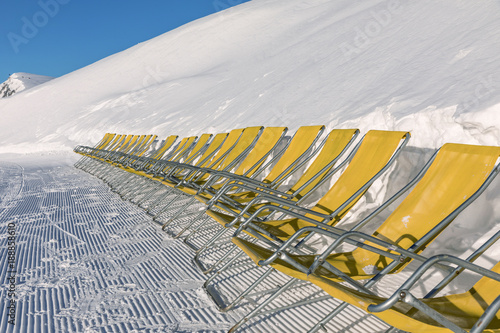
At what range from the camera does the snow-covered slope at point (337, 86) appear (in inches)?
125

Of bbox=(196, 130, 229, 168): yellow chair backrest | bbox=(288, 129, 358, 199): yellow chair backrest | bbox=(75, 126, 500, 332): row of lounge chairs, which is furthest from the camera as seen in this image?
bbox=(196, 130, 229, 168): yellow chair backrest

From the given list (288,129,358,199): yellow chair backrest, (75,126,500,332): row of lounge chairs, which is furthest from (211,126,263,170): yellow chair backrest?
(288,129,358,199): yellow chair backrest

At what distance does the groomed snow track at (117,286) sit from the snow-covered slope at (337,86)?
1652mm

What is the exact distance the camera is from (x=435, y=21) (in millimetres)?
6062

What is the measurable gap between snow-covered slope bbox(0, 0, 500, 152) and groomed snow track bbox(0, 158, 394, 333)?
165 cm

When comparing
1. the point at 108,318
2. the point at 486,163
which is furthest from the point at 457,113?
the point at 108,318

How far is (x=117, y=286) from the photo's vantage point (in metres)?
2.49

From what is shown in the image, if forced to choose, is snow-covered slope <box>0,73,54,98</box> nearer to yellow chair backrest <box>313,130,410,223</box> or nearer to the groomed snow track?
the groomed snow track

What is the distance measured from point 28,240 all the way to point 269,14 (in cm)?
2316

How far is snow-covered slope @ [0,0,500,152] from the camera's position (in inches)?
125

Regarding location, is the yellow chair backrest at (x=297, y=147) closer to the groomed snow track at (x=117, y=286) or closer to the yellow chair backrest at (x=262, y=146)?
the yellow chair backrest at (x=262, y=146)

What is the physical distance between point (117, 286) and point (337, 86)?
4.44m

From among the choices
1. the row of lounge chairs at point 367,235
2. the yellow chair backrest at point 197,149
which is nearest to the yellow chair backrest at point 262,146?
the row of lounge chairs at point 367,235

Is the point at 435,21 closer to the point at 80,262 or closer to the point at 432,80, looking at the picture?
the point at 432,80
